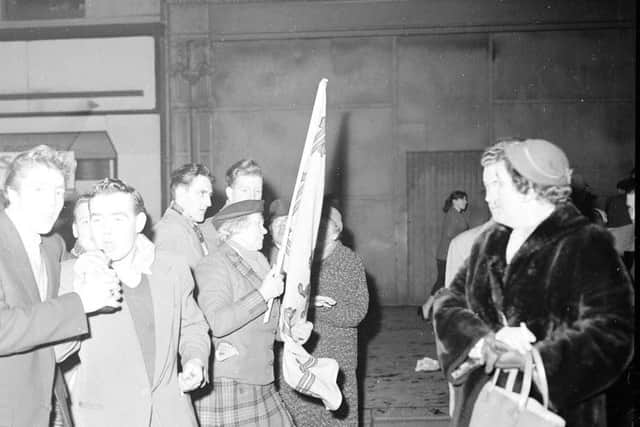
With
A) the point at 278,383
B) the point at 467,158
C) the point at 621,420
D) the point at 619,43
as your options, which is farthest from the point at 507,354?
the point at 619,43

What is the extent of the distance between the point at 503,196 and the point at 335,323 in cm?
209

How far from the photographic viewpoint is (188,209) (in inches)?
195

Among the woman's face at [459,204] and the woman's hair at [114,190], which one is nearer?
the woman's hair at [114,190]

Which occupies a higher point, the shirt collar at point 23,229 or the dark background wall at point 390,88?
the dark background wall at point 390,88

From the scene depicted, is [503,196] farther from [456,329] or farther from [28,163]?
[28,163]

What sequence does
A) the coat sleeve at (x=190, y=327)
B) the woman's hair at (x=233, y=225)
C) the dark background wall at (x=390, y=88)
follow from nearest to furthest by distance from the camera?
the coat sleeve at (x=190, y=327) < the woman's hair at (x=233, y=225) < the dark background wall at (x=390, y=88)

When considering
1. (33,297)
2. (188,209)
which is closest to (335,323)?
(188,209)

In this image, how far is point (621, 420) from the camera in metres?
4.88

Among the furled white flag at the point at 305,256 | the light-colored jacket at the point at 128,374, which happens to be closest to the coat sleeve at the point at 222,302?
the furled white flag at the point at 305,256

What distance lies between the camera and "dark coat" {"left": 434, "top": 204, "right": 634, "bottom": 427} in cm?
236

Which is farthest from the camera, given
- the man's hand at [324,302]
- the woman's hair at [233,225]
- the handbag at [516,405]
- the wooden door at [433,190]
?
the wooden door at [433,190]

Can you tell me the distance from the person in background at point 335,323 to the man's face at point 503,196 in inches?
76.7

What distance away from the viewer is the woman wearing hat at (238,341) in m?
3.53

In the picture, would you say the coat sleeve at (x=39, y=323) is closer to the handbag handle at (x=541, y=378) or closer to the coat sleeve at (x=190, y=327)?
the coat sleeve at (x=190, y=327)
